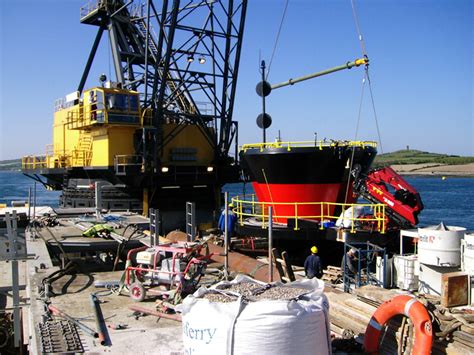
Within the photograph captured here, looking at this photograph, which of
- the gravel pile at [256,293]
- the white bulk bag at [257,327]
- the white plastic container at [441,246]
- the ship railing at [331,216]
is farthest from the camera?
the ship railing at [331,216]

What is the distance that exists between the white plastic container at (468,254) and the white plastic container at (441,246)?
22.9 inches

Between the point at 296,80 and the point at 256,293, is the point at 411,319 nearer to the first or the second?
the point at 256,293

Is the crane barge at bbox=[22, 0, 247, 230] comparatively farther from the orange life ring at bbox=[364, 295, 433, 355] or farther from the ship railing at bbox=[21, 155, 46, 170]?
the orange life ring at bbox=[364, 295, 433, 355]

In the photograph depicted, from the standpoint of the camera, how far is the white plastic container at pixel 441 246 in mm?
10766

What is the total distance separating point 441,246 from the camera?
10867mm

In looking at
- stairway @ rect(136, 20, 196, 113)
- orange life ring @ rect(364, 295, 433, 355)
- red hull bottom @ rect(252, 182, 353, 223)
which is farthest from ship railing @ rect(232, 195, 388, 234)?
stairway @ rect(136, 20, 196, 113)

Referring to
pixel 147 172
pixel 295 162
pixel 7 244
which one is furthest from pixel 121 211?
pixel 7 244

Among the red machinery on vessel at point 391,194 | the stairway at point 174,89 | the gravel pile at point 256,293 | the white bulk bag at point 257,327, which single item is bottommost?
the white bulk bag at point 257,327

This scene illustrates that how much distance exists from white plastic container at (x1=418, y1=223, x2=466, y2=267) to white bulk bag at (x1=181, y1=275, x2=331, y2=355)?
5.24 m

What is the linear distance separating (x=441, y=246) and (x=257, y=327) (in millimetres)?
6141

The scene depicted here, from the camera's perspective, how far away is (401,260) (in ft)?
39.2

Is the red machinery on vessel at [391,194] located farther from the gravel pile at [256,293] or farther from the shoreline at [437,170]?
the shoreline at [437,170]

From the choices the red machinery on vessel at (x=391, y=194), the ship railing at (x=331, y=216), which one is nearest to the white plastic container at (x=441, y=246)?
the ship railing at (x=331, y=216)

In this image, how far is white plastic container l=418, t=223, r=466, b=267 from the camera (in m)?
10.8
